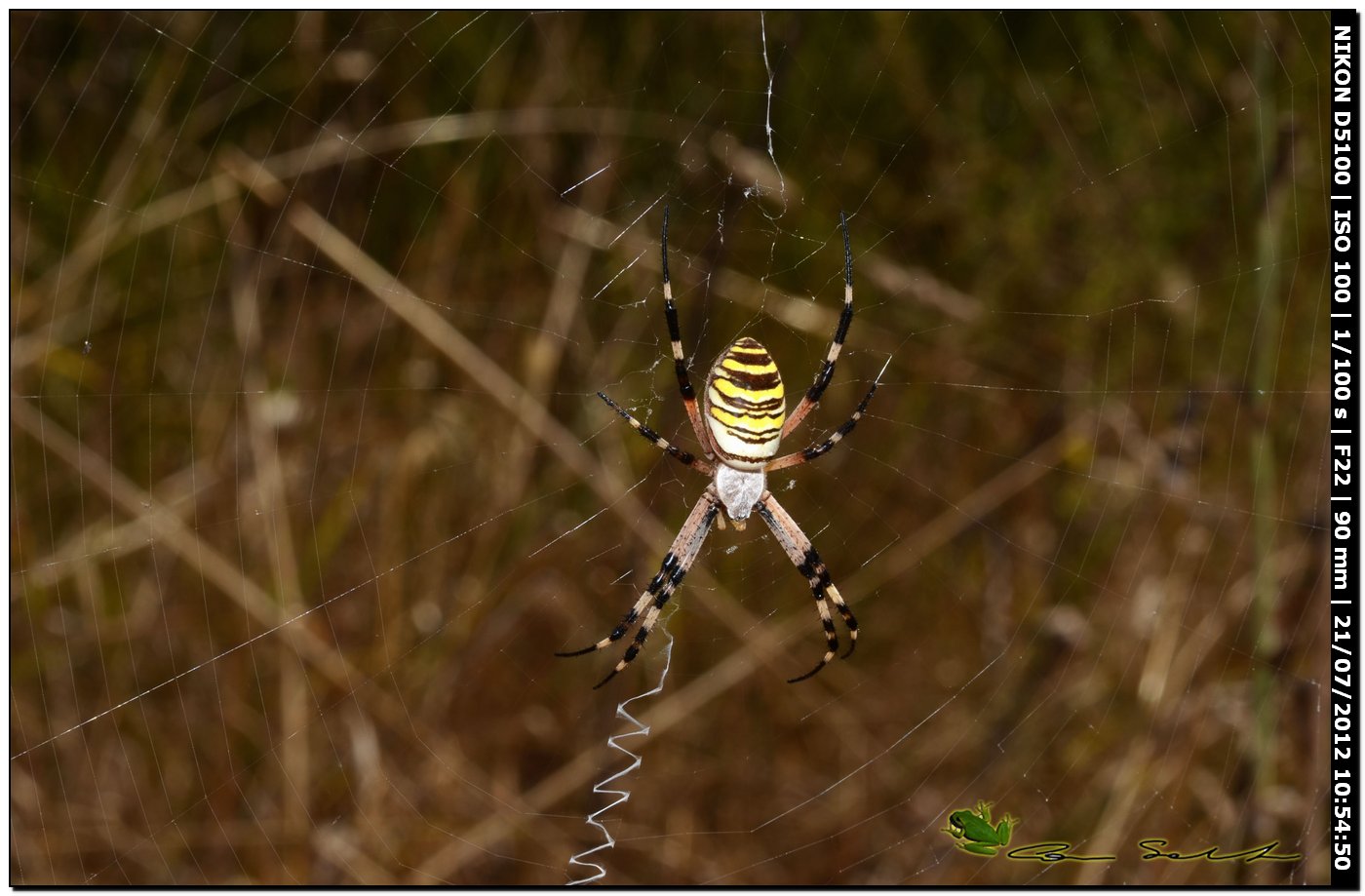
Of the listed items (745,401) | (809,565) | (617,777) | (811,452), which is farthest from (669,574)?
(617,777)

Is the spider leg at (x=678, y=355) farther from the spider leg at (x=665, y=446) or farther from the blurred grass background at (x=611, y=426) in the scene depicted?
the blurred grass background at (x=611, y=426)

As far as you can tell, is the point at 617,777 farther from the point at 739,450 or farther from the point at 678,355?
the point at 678,355

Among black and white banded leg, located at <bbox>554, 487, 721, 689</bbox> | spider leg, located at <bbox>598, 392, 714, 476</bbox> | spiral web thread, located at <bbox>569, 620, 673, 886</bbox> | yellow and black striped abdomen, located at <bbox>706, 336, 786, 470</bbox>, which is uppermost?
yellow and black striped abdomen, located at <bbox>706, 336, 786, 470</bbox>

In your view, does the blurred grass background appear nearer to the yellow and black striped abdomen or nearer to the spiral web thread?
the spiral web thread

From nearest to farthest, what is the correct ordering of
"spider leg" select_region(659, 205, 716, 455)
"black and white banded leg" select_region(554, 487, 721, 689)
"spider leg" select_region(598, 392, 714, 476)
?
"spider leg" select_region(659, 205, 716, 455), "spider leg" select_region(598, 392, 714, 476), "black and white banded leg" select_region(554, 487, 721, 689)

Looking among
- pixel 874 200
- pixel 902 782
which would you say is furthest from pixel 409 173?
pixel 902 782

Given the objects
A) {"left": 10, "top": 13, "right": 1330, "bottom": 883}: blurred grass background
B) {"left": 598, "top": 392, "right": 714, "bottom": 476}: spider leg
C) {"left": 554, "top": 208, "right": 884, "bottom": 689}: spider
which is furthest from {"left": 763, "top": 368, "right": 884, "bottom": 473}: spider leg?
{"left": 10, "top": 13, "right": 1330, "bottom": 883}: blurred grass background

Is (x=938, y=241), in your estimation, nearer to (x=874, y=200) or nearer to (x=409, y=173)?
(x=874, y=200)

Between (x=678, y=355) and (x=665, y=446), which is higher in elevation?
(x=678, y=355)

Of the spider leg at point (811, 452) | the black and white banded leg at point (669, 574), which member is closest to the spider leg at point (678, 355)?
the spider leg at point (811, 452)
